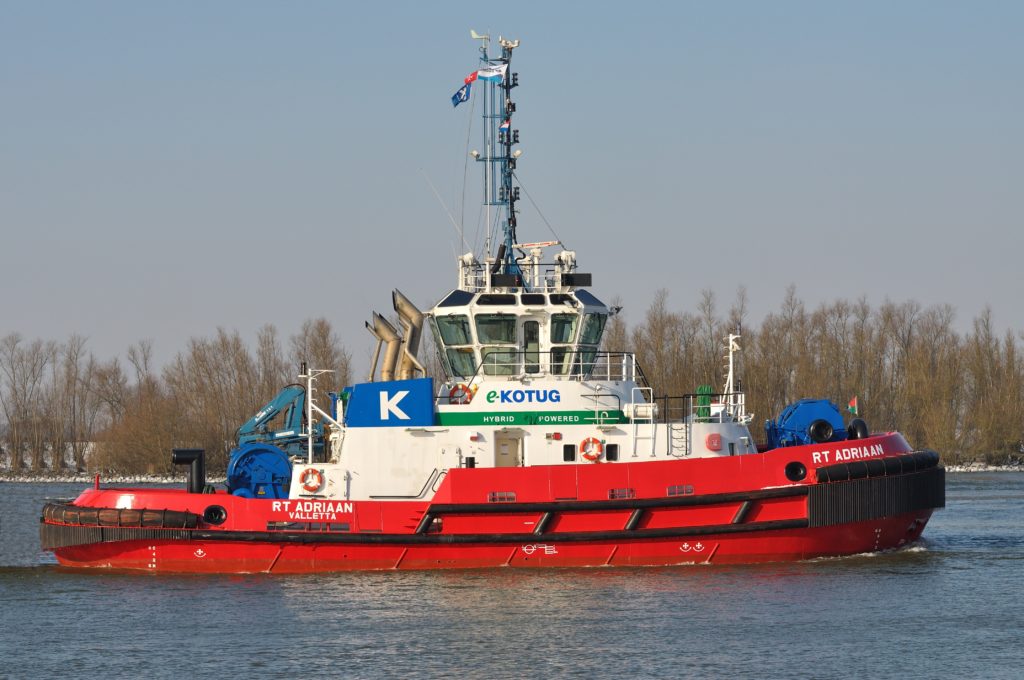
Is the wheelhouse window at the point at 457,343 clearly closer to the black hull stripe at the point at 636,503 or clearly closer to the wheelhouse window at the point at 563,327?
the wheelhouse window at the point at 563,327

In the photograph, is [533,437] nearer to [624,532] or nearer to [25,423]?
[624,532]

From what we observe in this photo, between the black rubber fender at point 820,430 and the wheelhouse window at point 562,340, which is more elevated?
the wheelhouse window at point 562,340

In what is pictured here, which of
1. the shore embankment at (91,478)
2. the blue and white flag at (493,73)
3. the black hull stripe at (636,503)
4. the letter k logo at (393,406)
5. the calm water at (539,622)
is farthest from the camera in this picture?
the shore embankment at (91,478)

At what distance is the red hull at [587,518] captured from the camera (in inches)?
668

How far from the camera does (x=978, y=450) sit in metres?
48.1

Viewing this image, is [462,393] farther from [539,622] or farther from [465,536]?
[539,622]

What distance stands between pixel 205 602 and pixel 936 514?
1658 cm

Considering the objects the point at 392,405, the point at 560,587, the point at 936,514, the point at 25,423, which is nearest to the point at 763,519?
the point at 560,587

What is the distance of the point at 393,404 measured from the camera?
A: 17734 mm

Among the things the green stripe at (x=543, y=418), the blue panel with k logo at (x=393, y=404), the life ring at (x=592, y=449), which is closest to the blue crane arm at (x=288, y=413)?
the blue panel with k logo at (x=393, y=404)

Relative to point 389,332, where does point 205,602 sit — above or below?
below

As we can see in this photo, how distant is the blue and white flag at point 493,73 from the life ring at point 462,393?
442cm

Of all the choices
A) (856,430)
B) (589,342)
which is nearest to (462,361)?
(589,342)

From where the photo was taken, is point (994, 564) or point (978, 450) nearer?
point (994, 564)
